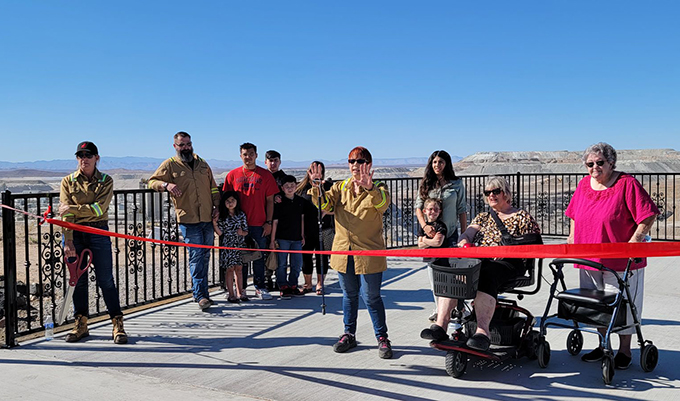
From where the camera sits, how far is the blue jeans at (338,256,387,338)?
4.95 m

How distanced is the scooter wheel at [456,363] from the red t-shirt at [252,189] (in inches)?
128

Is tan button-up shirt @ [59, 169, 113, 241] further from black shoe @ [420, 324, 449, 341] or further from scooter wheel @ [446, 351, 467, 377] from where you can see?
scooter wheel @ [446, 351, 467, 377]

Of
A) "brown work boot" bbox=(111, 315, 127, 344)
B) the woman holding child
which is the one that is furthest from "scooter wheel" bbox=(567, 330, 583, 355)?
"brown work boot" bbox=(111, 315, 127, 344)

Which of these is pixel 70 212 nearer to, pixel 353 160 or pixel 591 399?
pixel 353 160

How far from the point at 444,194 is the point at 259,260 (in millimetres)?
2538

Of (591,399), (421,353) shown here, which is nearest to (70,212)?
(421,353)

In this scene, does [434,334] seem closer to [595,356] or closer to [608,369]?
[608,369]

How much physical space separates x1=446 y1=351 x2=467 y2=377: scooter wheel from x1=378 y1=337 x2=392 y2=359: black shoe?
60cm

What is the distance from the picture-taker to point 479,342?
4406mm

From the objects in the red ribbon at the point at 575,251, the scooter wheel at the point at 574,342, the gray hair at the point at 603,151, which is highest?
the gray hair at the point at 603,151

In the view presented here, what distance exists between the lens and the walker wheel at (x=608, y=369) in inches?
167

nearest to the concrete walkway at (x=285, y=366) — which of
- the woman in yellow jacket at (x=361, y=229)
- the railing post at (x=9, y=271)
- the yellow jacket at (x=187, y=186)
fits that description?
the railing post at (x=9, y=271)

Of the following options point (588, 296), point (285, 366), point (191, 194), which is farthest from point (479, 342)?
point (191, 194)

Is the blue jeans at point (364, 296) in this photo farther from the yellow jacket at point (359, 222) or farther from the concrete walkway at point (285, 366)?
the concrete walkway at point (285, 366)
